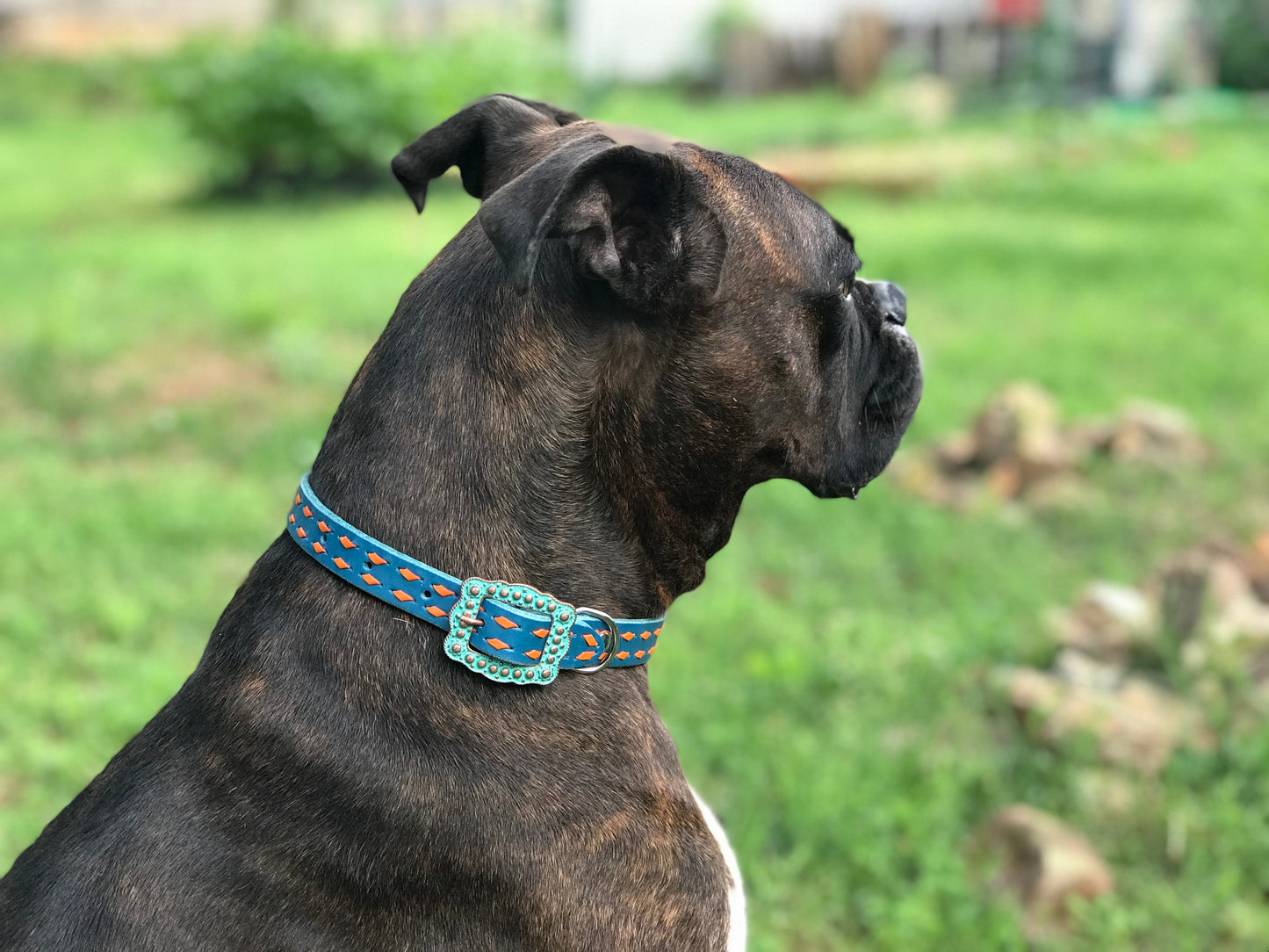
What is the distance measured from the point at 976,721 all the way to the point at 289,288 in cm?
573

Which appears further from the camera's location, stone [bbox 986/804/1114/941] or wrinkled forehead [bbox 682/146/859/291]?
stone [bbox 986/804/1114/941]

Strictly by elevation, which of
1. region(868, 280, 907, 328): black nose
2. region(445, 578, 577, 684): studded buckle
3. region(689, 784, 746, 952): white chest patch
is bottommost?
region(689, 784, 746, 952): white chest patch

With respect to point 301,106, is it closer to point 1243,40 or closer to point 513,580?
point 513,580

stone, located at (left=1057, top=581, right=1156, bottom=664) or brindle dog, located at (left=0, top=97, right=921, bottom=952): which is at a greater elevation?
brindle dog, located at (left=0, top=97, right=921, bottom=952)

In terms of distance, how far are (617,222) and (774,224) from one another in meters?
0.32

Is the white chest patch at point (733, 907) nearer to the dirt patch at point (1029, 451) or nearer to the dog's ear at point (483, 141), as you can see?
the dog's ear at point (483, 141)

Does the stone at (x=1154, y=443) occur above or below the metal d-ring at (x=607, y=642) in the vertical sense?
below

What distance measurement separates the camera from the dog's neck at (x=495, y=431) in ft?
6.71

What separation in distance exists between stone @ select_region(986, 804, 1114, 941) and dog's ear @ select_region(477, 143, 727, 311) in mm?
2056

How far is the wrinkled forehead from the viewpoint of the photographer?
2.19 meters

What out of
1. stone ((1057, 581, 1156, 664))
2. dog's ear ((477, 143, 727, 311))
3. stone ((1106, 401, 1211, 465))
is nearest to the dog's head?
dog's ear ((477, 143, 727, 311))

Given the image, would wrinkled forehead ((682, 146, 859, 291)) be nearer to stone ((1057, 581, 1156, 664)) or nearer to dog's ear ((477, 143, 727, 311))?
dog's ear ((477, 143, 727, 311))

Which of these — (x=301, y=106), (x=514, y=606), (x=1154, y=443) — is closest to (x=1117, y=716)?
(x=1154, y=443)

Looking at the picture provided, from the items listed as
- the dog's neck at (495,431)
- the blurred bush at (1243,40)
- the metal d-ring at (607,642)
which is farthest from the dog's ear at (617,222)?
the blurred bush at (1243,40)
